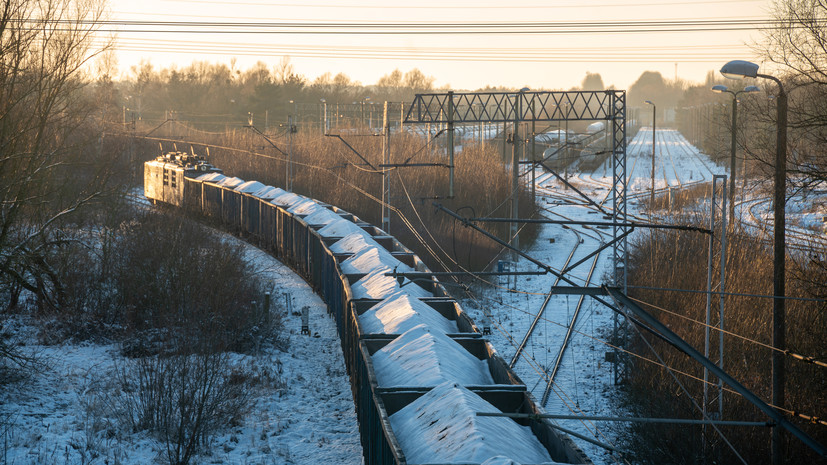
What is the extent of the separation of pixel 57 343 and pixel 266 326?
165 inches

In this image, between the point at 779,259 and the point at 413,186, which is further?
the point at 413,186

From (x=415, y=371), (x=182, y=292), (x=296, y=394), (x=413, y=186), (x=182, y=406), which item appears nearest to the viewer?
(x=415, y=371)

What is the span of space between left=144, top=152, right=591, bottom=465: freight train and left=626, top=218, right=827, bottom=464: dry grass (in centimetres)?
220

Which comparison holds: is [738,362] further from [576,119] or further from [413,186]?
[413,186]

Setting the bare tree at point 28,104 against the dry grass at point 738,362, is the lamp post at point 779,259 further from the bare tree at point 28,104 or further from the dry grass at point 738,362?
the bare tree at point 28,104

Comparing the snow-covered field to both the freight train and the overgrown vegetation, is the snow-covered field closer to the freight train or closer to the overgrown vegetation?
the freight train

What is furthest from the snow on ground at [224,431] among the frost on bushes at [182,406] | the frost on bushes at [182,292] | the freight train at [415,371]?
the frost on bushes at [182,292]

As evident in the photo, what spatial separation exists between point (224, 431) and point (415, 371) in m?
3.65

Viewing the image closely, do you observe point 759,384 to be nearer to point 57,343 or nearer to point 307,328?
point 307,328

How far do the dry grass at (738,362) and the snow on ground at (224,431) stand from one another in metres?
4.91

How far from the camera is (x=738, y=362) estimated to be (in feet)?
43.8

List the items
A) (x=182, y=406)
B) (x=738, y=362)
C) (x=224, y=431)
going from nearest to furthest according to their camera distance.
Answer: (x=182, y=406), (x=224, y=431), (x=738, y=362)

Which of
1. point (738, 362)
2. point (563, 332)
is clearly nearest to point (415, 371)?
point (738, 362)

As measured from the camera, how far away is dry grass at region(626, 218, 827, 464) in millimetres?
10930
